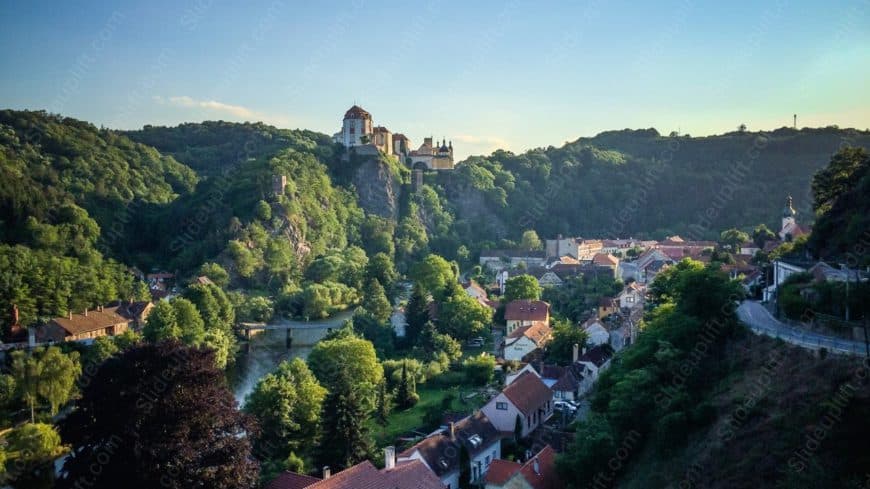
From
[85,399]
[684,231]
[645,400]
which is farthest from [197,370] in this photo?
[684,231]

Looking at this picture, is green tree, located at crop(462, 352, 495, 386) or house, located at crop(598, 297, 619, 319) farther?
house, located at crop(598, 297, 619, 319)

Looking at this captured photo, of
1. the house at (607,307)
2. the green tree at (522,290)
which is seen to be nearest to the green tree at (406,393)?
the house at (607,307)

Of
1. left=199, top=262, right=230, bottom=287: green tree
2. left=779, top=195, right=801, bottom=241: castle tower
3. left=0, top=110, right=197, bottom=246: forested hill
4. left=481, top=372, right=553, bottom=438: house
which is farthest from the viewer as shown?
left=0, top=110, right=197, bottom=246: forested hill

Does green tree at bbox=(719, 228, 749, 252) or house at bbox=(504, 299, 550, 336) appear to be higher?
green tree at bbox=(719, 228, 749, 252)

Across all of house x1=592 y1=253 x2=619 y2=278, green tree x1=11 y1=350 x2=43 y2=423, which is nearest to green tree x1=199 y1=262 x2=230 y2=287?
green tree x1=11 y1=350 x2=43 y2=423

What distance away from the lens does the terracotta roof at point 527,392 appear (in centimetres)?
2523

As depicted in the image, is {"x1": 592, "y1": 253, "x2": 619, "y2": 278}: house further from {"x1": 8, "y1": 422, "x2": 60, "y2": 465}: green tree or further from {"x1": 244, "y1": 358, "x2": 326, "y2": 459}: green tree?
{"x1": 8, "y1": 422, "x2": 60, "y2": 465}: green tree

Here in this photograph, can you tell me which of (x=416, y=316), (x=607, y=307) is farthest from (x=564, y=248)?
(x=416, y=316)

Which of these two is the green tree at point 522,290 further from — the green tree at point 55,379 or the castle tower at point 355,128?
the castle tower at point 355,128

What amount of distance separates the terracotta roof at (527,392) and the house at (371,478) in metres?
6.71

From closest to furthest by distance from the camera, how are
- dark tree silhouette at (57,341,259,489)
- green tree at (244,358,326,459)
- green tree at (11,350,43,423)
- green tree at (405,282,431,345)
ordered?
1. dark tree silhouette at (57,341,259,489)
2. green tree at (244,358,326,459)
3. green tree at (11,350,43,423)
4. green tree at (405,282,431,345)

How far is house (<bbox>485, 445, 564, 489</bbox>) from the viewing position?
18375 mm

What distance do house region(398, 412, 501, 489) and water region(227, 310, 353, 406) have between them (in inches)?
539

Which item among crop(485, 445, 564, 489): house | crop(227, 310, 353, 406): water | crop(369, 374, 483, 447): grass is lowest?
crop(227, 310, 353, 406): water
